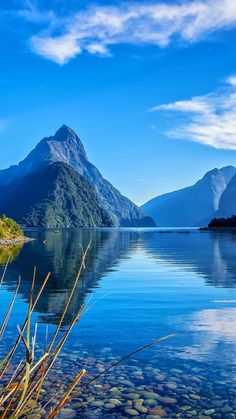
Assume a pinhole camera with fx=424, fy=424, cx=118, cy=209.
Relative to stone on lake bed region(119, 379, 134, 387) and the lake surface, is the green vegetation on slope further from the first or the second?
stone on lake bed region(119, 379, 134, 387)

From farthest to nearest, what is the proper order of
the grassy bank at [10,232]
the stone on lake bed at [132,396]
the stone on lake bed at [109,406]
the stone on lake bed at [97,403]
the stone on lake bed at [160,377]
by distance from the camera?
the grassy bank at [10,232] < the stone on lake bed at [160,377] < the stone on lake bed at [132,396] < the stone on lake bed at [97,403] < the stone on lake bed at [109,406]

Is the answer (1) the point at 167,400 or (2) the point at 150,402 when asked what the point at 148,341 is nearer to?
(1) the point at 167,400

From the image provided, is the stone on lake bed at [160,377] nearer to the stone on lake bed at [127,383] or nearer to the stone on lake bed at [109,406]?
the stone on lake bed at [127,383]

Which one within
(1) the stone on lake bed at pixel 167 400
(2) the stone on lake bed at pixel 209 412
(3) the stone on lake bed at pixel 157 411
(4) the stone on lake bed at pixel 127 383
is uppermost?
(4) the stone on lake bed at pixel 127 383

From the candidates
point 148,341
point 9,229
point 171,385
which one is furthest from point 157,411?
point 9,229

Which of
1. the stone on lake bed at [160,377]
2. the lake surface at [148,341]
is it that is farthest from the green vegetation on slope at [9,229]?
the stone on lake bed at [160,377]

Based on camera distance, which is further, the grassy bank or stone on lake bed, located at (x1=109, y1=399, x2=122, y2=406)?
the grassy bank

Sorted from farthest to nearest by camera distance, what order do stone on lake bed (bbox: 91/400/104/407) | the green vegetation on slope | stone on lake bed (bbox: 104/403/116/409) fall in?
the green vegetation on slope
stone on lake bed (bbox: 91/400/104/407)
stone on lake bed (bbox: 104/403/116/409)

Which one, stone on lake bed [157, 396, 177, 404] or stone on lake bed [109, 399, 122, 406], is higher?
stone on lake bed [157, 396, 177, 404]

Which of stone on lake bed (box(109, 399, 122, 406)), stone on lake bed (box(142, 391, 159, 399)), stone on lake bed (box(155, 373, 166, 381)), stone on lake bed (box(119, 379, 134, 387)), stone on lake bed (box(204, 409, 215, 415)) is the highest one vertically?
stone on lake bed (box(155, 373, 166, 381))

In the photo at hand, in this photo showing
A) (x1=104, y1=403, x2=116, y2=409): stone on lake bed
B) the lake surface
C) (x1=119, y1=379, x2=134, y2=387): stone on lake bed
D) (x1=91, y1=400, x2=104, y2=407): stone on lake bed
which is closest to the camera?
(x1=104, y1=403, x2=116, y2=409): stone on lake bed

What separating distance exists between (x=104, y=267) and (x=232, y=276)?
13.6 m

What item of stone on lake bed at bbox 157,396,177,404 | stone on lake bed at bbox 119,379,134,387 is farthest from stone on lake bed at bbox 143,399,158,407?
stone on lake bed at bbox 119,379,134,387

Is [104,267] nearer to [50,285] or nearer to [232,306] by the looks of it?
[50,285]
